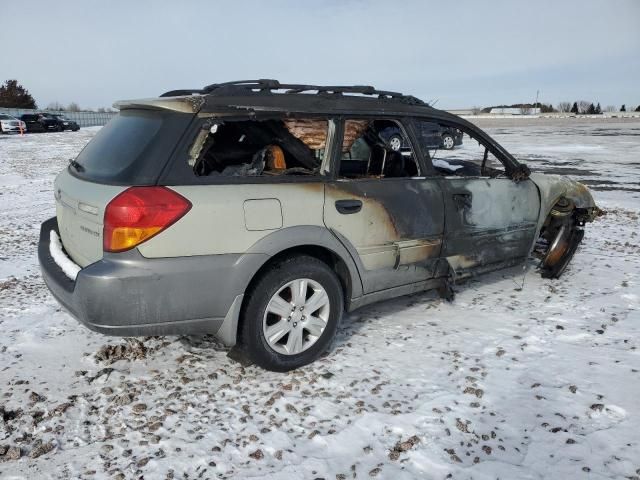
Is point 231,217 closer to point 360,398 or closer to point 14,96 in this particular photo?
point 360,398

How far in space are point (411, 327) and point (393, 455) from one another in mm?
1590

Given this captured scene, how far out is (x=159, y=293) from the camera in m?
2.76

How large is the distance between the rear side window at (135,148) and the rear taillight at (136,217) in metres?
0.10

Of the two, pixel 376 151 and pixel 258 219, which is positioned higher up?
pixel 376 151

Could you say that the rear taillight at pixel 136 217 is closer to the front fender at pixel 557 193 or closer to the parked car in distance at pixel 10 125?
the front fender at pixel 557 193

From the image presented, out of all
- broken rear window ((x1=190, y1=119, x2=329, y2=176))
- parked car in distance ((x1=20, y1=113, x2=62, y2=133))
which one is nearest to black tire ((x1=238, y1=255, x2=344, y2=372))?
broken rear window ((x1=190, y1=119, x2=329, y2=176))

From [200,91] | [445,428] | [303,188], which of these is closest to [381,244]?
[303,188]

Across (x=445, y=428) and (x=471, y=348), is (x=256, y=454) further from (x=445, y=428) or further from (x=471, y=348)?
(x=471, y=348)

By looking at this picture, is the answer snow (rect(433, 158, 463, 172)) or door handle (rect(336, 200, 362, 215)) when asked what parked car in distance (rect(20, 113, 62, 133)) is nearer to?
snow (rect(433, 158, 463, 172))

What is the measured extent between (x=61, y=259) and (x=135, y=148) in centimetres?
92

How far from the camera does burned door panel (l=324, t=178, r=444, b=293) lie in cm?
338

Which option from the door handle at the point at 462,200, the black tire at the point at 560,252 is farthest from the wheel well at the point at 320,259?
the black tire at the point at 560,252

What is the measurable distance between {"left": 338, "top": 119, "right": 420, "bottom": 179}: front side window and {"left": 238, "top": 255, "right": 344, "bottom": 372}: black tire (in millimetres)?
727

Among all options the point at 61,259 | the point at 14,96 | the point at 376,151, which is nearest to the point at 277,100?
the point at 376,151
